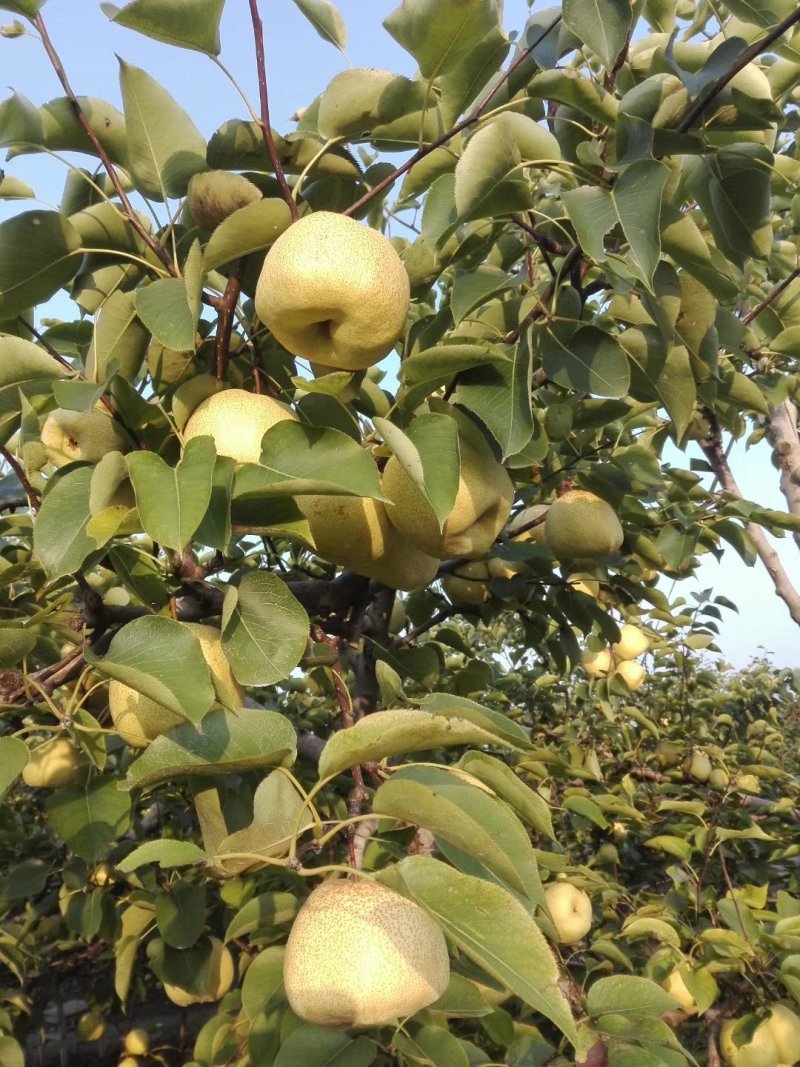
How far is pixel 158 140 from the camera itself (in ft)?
4.61

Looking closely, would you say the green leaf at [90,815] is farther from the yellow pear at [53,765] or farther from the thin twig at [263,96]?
the thin twig at [263,96]

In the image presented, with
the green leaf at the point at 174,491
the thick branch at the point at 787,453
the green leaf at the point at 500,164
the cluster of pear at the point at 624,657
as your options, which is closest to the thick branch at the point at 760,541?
the thick branch at the point at 787,453

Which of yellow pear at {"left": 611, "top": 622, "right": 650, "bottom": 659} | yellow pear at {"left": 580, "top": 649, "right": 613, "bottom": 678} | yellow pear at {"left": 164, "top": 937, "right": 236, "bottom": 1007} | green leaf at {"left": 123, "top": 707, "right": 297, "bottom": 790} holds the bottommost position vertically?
yellow pear at {"left": 164, "top": 937, "right": 236, "bottom": 1007}

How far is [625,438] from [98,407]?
166cm

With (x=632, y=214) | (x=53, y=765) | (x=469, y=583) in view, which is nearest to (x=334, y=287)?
(x=632, y=214)

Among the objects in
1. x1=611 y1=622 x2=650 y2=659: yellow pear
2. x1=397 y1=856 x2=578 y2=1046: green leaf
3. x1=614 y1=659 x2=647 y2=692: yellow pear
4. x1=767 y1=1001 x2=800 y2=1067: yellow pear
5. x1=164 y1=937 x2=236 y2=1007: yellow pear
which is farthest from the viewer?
x1=614 y1=659 x2=647 y2=692: yellow pear

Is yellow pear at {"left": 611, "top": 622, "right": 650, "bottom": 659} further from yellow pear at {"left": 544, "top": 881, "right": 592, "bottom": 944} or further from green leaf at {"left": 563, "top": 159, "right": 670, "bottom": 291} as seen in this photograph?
green leaf at {"left": 563, "top": 159, "right": 670, "bottom": 291}

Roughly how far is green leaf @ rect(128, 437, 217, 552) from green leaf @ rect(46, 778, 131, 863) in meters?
0.54

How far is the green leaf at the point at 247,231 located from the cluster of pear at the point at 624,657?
273 cm

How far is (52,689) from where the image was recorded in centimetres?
137

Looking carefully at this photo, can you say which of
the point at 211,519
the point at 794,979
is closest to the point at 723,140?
the point at 211,519

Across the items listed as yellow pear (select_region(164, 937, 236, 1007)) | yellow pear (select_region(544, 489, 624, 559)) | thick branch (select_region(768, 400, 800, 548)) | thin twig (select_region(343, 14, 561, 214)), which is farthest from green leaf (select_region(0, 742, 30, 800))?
thick branch (select_region(768, 400, 800, 548))

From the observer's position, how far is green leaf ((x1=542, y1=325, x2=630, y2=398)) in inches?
56.6

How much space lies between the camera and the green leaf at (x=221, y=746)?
1.00 meters
